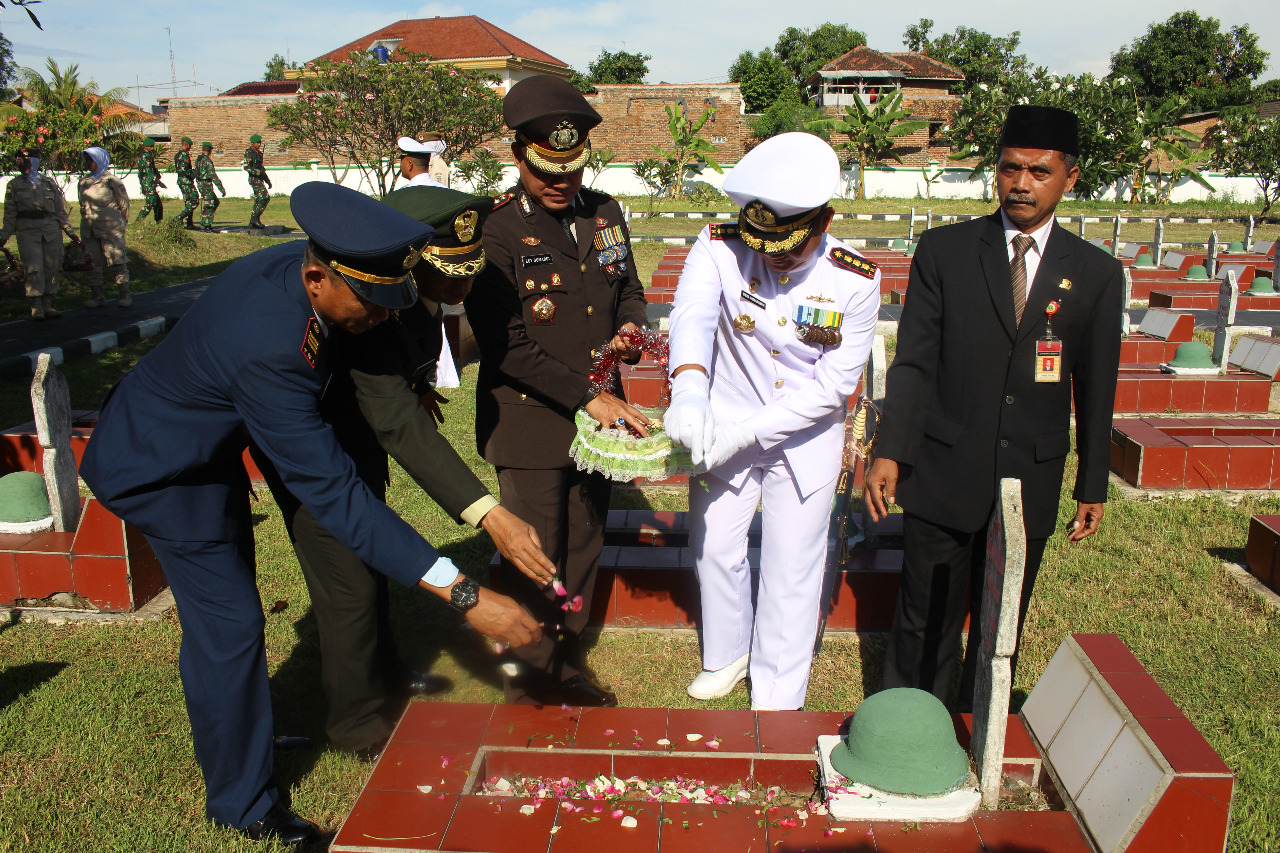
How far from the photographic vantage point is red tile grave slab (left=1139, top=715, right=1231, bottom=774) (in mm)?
2088

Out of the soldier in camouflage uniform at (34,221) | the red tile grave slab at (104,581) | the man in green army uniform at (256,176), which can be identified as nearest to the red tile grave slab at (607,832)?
the red tile grave slab at (104,581)

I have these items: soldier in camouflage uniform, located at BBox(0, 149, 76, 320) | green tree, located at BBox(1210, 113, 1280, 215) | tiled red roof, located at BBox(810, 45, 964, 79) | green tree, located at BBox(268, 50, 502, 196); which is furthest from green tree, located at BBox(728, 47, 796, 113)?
soldier in camouflage uniform, located at BBox(0, 149, 76, 320)

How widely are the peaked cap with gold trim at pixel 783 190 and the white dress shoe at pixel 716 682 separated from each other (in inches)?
65.8

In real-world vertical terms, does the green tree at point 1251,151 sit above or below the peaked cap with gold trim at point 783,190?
above

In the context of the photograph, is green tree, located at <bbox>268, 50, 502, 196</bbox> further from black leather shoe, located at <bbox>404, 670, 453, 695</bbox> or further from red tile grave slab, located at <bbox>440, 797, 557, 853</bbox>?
red tile grave slab, located at <bbox>440, 797, 557, 853</bbox>

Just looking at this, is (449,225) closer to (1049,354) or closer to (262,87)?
(1049,354)

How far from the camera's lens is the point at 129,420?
2506 mm

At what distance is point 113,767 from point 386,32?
51367 mm

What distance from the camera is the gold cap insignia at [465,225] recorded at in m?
2.82

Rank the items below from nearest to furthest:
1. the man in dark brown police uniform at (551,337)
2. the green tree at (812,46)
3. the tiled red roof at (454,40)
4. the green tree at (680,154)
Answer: the man in dark brown police uniform at (551,337)
the green tree at (680,154)
the tiled red roof at (454,40)
the green tree at (812,46)

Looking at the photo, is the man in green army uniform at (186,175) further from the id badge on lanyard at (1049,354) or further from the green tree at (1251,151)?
the green tree at (1251,151)

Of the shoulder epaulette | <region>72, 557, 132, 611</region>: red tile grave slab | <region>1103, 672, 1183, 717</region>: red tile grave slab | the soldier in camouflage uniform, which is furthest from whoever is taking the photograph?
the soldier in camouflage uniform

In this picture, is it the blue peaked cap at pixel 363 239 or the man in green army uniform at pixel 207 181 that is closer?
the blue peaked cap at pixel 363 239

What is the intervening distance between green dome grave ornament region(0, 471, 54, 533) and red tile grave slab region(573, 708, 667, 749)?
10.5ft
